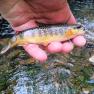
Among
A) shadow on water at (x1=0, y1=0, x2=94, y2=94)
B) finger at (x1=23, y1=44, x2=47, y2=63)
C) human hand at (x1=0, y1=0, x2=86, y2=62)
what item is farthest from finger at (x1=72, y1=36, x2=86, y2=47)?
shadow on water at (x1=0, y1=0, x2=94, y2=94)

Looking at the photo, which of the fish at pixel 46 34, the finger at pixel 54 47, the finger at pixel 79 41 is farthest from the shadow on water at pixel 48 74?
the finger at pixel 54 47

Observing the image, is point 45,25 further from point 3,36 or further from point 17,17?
point 3,36

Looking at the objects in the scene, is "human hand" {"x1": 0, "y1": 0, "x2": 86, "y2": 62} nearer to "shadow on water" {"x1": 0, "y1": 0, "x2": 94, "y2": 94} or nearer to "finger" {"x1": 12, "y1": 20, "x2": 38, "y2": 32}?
"finger" {"x1": 12, "y1": 20, "x2": 38, "y2": 32}

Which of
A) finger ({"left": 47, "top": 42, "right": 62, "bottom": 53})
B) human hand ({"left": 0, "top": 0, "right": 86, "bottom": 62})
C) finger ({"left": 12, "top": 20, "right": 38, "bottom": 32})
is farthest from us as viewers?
finger ({"left": 12, "top": 20, "right": 38, "bottom": 32})

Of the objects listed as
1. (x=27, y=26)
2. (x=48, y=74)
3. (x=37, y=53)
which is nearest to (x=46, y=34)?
(x=27, y=26)

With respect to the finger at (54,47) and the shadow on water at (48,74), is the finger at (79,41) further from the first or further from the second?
the shadow on water at (48,74)
